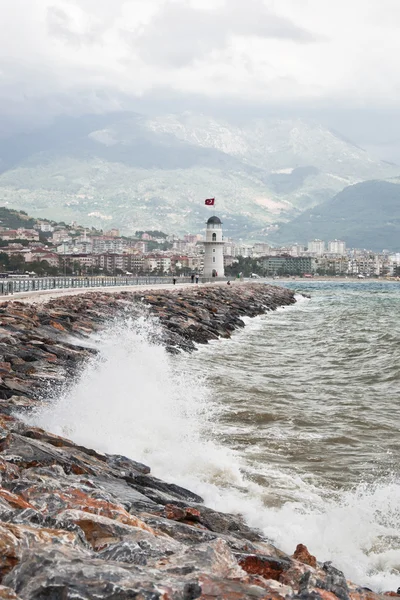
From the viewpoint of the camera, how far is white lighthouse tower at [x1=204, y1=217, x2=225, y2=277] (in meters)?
78.6

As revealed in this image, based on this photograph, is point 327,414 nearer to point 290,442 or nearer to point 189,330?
point 290,442

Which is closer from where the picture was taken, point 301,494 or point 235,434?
point 301,494

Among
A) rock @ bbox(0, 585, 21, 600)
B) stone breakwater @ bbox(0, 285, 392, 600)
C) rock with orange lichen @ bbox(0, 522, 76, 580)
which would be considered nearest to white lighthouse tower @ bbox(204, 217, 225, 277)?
stone breakwater @ bbox(0, 285, 392, 600)

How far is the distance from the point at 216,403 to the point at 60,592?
399 inches

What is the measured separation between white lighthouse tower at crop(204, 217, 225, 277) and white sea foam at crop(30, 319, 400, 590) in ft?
207

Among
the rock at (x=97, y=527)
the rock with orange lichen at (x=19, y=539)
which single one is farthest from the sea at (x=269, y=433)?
the rock with orange lichen at (x=19, y=539)

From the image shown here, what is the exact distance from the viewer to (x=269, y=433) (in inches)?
428

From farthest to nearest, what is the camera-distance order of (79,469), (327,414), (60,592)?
1. (327,414)
2. (79,469)
3. (60,592)

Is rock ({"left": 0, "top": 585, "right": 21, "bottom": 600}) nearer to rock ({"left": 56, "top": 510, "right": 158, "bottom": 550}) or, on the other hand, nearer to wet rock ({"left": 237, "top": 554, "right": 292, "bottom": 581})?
rock ({"left": 56, "top": 510, "right": 158, "bottom": 550})

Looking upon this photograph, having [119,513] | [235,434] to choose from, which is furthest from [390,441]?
[119,513]

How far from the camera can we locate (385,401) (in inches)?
571

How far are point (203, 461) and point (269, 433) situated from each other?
2.36m

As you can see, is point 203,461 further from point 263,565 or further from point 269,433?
point 263,565

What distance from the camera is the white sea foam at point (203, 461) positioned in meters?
6.39
